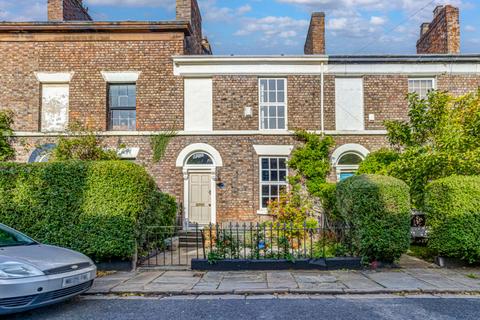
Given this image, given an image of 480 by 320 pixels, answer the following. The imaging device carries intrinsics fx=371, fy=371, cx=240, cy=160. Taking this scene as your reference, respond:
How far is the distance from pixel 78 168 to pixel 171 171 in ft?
18.4

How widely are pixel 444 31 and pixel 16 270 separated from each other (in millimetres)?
16887

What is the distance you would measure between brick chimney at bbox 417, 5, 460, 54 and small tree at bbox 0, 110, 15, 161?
16856 mm

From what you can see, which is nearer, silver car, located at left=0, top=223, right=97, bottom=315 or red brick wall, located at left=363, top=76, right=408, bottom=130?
silver car, located at left=0, top=223, right=97, bottom=315

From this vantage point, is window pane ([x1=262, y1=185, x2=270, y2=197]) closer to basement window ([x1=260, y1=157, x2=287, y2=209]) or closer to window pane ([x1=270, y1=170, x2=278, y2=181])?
basement window ([x1=260, y1=157, x2=287, y2=209])

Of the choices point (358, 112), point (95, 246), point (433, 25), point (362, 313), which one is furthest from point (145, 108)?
point (433, 25)

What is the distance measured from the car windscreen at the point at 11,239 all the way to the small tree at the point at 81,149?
666 centimetres

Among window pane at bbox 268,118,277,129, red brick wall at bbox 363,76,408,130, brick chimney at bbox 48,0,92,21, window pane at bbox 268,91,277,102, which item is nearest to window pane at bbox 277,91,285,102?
window pane at bbox 268,91,277,102

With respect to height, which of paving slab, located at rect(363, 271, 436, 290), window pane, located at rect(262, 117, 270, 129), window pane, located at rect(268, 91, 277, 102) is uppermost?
window pane, located at rect(268, 91, 277, 102)

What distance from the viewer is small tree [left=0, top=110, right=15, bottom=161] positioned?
1233 centimetres

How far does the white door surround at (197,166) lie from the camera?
45.3 ft

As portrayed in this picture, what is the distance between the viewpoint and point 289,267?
319 inches

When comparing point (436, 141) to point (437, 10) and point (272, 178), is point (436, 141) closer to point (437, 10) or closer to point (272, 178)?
point (272, 178)

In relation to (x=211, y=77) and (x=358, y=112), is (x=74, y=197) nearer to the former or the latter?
(x=211, y=77)

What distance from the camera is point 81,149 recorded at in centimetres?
1319
